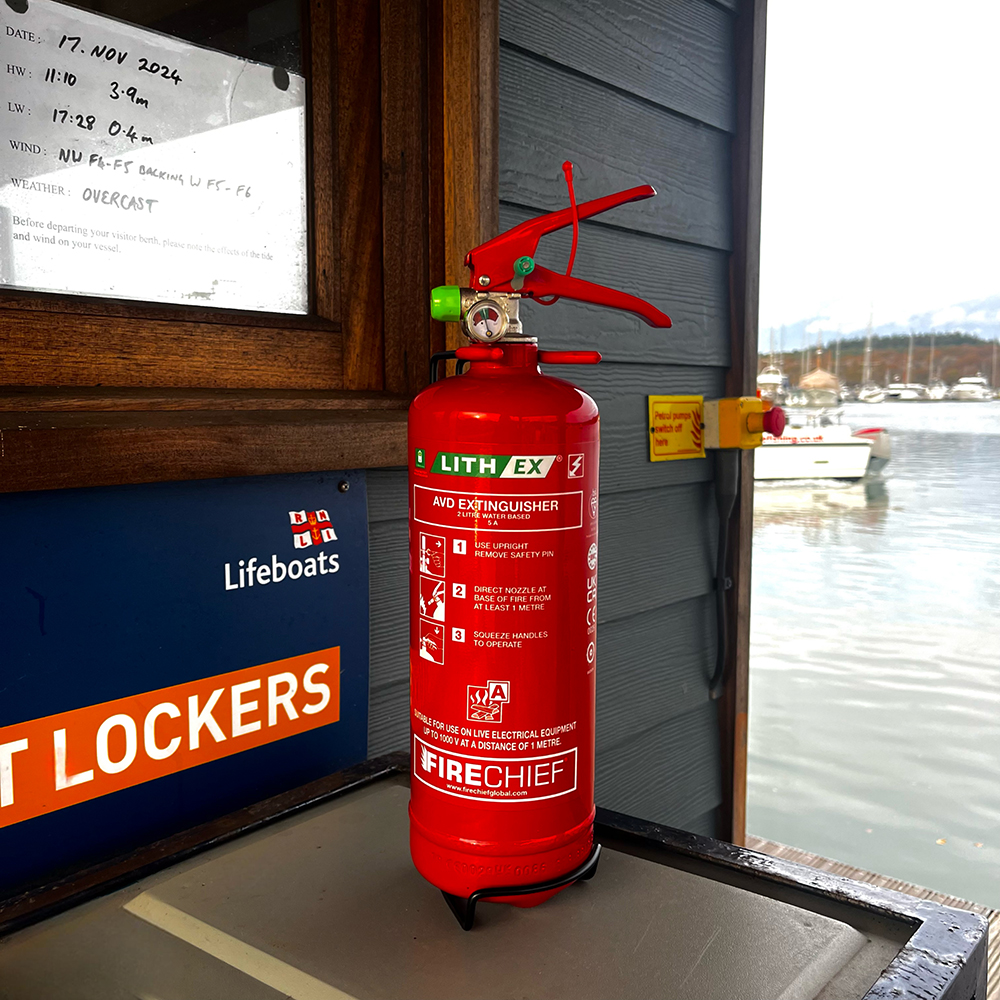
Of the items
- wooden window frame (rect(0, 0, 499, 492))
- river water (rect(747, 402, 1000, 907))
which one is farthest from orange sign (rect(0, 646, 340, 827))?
river water (rect(747, 402, 1000, 907))

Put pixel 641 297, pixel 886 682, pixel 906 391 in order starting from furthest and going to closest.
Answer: pixel 906 391
pixel 886 682
pixel 641 297

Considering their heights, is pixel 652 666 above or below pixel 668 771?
above

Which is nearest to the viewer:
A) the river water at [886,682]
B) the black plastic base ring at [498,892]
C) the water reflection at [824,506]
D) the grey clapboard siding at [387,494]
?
the black plastic base ring at [498,892]

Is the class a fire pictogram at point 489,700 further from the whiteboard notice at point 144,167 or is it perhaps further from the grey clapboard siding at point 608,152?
the grey clapboard siding at point 608,152

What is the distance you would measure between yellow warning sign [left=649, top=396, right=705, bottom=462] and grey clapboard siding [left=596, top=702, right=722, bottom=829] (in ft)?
1.61

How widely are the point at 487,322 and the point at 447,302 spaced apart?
0.13 ft

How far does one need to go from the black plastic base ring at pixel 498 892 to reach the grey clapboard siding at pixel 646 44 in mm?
1005

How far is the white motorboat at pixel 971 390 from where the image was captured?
5.44m

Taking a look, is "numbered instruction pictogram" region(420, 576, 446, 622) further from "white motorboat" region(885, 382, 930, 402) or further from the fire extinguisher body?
"white motorboat" region(885, 382, 930, 402)

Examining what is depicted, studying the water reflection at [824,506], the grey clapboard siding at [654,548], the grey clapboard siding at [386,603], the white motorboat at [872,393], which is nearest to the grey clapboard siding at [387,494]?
the grey clapboard siding at [386,603]

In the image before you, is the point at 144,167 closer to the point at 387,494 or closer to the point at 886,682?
the point at 387,494

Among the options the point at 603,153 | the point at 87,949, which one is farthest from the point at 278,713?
the point at 603,153

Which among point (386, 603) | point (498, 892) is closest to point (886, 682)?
point (386, 603)

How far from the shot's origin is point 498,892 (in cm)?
62
